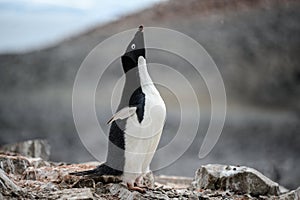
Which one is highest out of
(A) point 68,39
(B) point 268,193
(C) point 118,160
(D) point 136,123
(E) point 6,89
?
(A) point 68,39

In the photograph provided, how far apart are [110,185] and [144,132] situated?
0.27m

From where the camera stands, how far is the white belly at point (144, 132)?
2.29 meters

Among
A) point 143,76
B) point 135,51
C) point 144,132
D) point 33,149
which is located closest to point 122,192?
point 144,132

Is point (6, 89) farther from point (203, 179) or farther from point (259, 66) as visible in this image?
point (203, 179)

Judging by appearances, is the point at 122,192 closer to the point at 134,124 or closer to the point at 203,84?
the point at 134,124

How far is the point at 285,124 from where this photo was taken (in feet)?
21.3

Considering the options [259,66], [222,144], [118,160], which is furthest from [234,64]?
[118,160]

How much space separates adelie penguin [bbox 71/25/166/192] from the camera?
2.29 m

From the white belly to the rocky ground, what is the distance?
11 cm

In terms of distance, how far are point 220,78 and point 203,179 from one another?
4.45 m

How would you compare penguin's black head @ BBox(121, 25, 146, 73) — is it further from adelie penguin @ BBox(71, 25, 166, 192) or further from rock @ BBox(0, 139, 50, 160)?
rock @ BBox(0, 139, 50, 160)

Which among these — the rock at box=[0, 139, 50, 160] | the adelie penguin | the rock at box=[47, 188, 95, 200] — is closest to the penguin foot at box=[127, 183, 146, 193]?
the adelie penguin

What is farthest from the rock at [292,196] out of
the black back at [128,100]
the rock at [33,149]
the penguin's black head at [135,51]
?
the rock at [33,149]

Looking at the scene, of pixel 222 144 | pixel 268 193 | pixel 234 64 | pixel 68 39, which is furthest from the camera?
pixel 68 39
